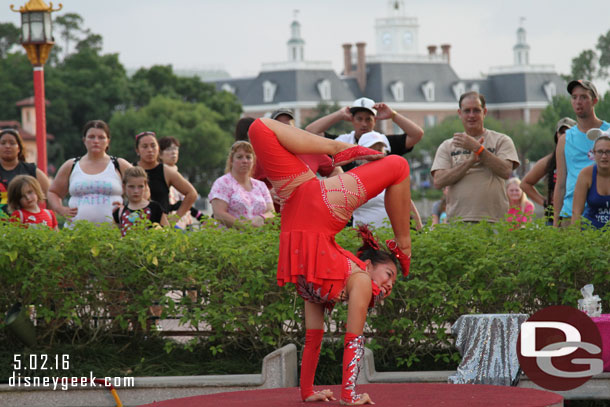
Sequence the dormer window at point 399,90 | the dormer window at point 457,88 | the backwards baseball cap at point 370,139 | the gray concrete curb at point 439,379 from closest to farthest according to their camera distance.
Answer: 1. the gray concrete curb at point 439,379
2. the backwards baseball cap at point 370,139
3. the dormer window at point 399,90
4. the dormer window at point 457,88

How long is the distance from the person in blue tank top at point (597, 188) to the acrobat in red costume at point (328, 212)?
3325 mm

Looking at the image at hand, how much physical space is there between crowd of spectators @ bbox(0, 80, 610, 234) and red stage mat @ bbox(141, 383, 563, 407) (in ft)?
7.61

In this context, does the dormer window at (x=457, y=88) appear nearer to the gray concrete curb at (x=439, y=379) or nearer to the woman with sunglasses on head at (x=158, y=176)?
the woman with sunglasses on head at (x=158, y=176)

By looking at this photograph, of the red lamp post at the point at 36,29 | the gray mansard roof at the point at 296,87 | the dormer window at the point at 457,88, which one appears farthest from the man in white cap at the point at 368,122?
the dormer window at the point at 457,88

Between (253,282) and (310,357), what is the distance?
1.95 metres

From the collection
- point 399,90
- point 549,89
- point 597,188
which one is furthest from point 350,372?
point 549,89

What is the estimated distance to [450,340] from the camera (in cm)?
761

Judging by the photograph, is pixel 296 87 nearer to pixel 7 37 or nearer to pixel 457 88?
pixel 457 88

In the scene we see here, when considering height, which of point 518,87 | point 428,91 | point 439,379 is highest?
point 518,87

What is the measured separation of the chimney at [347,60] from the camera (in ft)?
399

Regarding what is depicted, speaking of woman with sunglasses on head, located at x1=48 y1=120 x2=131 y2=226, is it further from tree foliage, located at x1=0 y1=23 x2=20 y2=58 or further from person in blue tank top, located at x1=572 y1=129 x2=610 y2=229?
tree foliage, located at x1=0 y1=23 x2=20 y2=58

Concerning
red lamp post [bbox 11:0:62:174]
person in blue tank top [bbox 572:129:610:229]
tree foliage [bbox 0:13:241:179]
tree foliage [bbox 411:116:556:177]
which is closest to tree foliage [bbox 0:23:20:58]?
tree foliage [bbox 0:13:241:179]

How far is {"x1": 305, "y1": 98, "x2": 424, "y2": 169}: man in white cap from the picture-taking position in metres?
8.87

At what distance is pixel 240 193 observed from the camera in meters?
9.22
